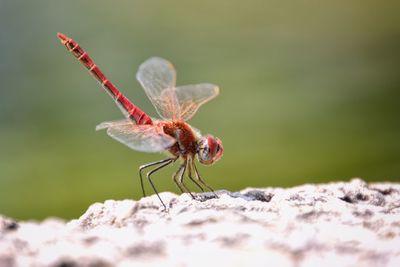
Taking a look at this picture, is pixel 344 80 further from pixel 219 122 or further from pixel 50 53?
pixel 50 53

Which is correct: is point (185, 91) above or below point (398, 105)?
below

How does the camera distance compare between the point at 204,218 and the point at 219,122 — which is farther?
the point at 219,122

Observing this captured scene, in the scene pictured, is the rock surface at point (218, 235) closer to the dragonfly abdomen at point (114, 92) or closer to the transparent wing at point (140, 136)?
the transparent wing at point (140, 136)

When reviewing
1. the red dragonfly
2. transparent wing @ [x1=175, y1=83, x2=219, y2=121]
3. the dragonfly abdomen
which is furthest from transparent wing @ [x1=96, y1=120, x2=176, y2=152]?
transparent wing @ [x1=175, y1=83, x2=219, y2=121]

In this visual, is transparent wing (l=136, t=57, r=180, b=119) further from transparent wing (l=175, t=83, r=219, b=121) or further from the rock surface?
the rock surface

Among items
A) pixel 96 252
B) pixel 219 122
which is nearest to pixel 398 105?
pixel 219 122

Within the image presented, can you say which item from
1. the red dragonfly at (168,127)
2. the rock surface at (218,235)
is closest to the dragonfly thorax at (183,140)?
the red dragonfly at (168,127)

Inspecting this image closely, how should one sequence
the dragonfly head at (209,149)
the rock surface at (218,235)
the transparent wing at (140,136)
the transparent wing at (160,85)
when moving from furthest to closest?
1. the transparent wing at (160,85)
2. the dragonfly head at (209,149)
3. the transparent wing at (140,136)
4. the rock surface at (218,235)
